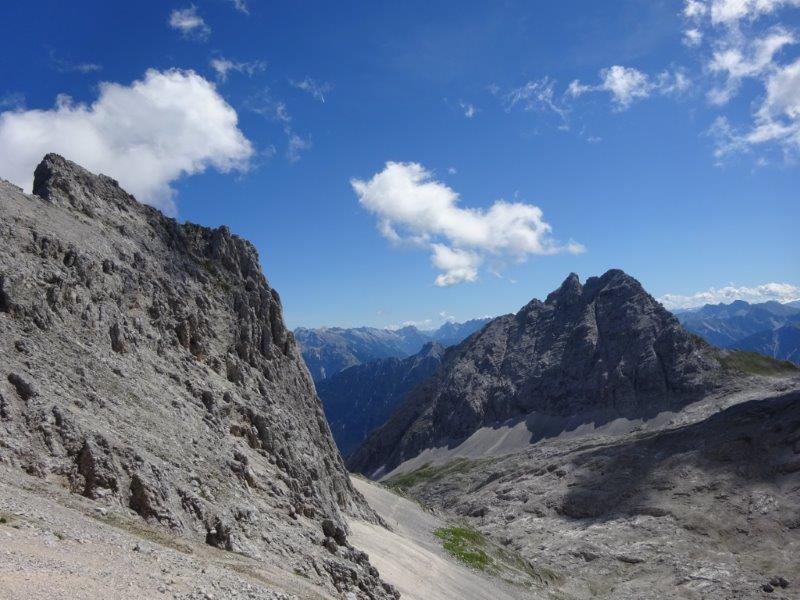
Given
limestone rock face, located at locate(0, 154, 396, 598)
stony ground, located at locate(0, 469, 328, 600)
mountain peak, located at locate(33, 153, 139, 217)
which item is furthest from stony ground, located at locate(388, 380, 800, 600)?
mountain peak, located at locate(33, 153, 139, 217)

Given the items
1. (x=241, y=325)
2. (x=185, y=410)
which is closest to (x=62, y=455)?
(x=185, y=410)

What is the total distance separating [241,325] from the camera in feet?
214

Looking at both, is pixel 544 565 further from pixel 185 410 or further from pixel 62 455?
pixel 62 455

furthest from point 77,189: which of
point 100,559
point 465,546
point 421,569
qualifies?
point 465,546

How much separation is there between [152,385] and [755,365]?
20831 centimetres

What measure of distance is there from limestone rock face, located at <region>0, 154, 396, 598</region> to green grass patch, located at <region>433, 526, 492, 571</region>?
15.1 metres

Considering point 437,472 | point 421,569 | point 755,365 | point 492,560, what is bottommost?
point 437,472

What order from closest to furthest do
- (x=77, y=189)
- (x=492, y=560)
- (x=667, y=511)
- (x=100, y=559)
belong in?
1. (x=100, y=559)
2. (x=77, y=189)
3. (x=492, y=560)
4. (x=667, y=511)

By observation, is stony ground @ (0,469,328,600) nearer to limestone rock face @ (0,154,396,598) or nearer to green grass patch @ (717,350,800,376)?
limestone rock face @ (0,154,396,598)

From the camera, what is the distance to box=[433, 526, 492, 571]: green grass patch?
74688mm

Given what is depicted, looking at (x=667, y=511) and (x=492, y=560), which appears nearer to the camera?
(x=492, y=560)

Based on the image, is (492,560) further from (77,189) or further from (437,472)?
(437,472)

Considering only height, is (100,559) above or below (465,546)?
above

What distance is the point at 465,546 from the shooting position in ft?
272
